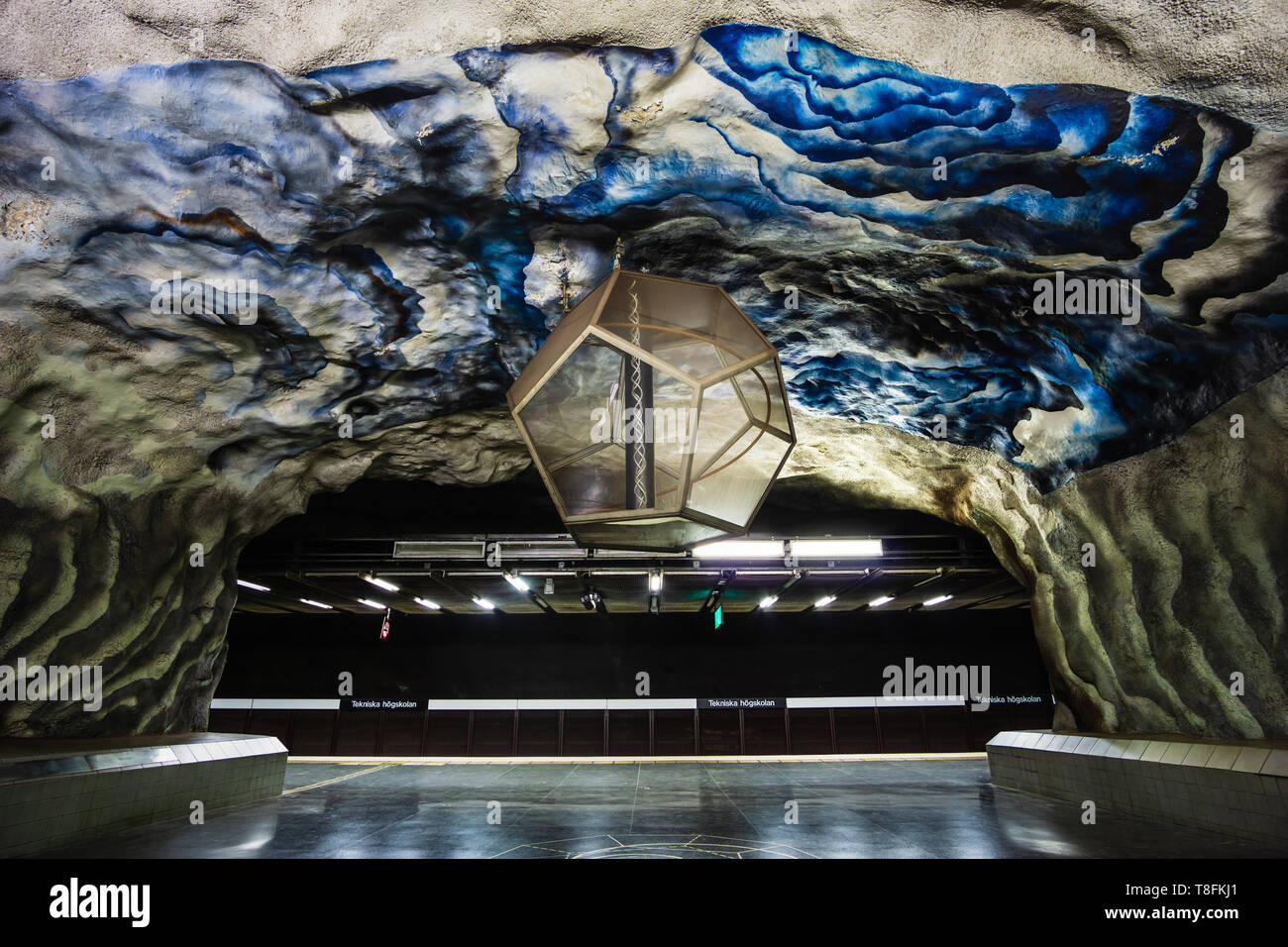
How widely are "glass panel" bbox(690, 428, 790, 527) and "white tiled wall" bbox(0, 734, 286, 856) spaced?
4.79m

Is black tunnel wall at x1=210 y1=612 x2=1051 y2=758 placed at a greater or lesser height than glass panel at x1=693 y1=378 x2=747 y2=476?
lesser

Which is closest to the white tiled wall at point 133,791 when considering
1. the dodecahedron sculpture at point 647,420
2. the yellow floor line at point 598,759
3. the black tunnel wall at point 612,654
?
the dodecahedron sculpture at point 647,420

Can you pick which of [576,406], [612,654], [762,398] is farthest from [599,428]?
[612,654]

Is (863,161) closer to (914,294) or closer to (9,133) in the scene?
(914,294)

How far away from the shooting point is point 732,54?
3.12 m

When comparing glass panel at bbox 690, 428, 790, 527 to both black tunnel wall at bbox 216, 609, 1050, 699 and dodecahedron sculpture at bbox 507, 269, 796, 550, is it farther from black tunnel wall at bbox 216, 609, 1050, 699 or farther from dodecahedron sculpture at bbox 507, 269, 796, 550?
black tunnel wall at bbox 216, 609, 1050, 699

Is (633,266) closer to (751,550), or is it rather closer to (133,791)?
(751,550)

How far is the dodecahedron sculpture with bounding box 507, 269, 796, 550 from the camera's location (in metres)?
3.06

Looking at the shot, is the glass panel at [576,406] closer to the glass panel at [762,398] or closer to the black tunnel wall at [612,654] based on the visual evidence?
the glass panel at [762,398]

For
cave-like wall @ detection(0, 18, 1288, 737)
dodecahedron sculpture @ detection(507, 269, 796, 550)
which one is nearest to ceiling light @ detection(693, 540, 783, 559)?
cave-like wall @ detection(0, 18, 1288, 737)

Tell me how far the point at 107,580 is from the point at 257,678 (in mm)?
9542

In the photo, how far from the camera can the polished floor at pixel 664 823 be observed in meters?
4.72
